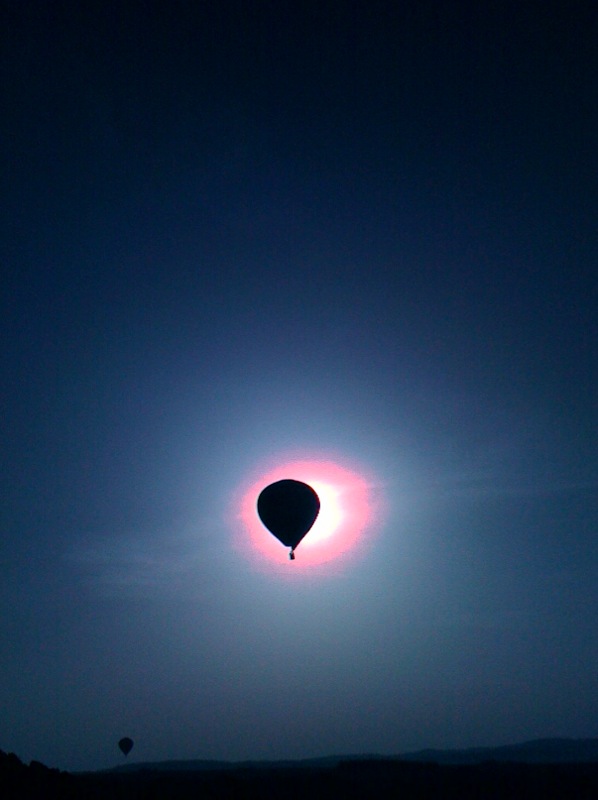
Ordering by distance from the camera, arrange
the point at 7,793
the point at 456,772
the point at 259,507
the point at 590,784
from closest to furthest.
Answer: the point at 7,793 < the point at 590,784 < the point at 456,772 < the point at 259,507

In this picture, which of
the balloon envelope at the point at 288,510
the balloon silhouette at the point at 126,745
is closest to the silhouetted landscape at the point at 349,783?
the balloon envelope at the point at 288,510

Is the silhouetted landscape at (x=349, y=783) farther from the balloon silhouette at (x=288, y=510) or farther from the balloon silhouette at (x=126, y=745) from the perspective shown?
the balloon silhouette at (x=126, y=745)

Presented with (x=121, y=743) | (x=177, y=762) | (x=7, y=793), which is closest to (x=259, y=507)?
(x=7, y=793)

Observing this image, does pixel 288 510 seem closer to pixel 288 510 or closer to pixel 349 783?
pixel 288 510

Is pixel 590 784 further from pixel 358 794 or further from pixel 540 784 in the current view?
pixel 358 794

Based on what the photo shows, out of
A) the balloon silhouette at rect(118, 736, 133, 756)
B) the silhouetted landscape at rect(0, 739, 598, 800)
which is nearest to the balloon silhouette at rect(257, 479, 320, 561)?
the silhouetted landscape at rect(0, 739, 598, 800)

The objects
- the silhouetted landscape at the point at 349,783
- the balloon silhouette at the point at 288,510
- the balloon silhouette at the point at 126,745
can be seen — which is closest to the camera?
the silhouetted landscape at the point at 349,783

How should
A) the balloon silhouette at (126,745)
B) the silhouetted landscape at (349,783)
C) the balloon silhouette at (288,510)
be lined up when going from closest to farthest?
the silhouetted landscape at (349,783) < the balloon silhouette at (288,510) < the balloon silhouette at (126,745)

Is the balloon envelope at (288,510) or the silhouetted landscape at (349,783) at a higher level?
the balloon envelope at (288,510)
